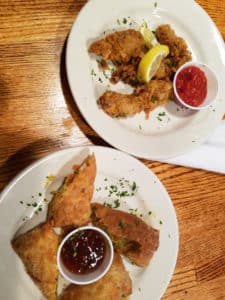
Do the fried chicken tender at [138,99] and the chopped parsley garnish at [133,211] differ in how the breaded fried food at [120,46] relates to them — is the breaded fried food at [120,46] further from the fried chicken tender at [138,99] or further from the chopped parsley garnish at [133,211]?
the chopped parsley garnish at [133,211]

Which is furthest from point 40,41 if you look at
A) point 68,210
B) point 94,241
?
point 94,241

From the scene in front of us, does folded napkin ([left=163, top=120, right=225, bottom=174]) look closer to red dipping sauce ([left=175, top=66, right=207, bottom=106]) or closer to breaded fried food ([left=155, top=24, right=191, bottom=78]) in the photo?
red dipping sauce ([left=175, top=66, right=207, bottom=106])

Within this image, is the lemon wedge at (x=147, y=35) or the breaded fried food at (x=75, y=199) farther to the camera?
the lemon wedge at (x=147, y=35)

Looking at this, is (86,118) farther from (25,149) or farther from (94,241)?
(94,241)

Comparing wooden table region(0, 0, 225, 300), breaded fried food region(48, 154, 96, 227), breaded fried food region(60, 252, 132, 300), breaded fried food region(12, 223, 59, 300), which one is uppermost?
wooden table region(0, 0, 225, 300)

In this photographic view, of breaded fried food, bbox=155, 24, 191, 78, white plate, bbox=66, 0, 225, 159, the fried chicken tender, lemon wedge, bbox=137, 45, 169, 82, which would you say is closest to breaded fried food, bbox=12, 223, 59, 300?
white plate, bbox=66, 0, 225, 159

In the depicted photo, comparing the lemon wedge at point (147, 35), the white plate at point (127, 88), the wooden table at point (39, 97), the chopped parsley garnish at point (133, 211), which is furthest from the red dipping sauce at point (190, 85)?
the chopped parsley garnish at point (133, 211)
